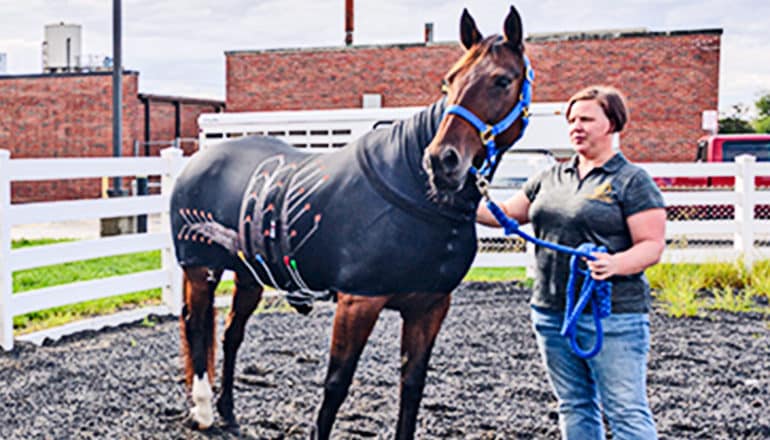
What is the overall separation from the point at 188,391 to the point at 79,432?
0.61m

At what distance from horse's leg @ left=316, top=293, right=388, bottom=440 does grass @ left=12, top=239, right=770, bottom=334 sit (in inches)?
180

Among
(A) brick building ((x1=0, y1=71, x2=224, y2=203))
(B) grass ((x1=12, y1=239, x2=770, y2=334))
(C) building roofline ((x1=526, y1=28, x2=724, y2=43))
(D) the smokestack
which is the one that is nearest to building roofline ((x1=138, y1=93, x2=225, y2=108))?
(A) brick building ((x1=0, y1=71, x2=224, y2=203))

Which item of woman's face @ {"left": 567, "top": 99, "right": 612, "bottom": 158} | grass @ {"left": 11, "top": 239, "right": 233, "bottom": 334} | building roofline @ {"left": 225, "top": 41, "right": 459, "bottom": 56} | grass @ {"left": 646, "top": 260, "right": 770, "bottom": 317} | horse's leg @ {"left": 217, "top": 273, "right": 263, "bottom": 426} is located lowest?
grass @ {"left": 11, "top": 239, "right": 233, "bottom": 334}

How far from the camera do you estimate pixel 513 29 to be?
303 centimetres

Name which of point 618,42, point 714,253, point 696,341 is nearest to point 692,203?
point 714,253

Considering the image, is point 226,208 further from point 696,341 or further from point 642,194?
point 696,341

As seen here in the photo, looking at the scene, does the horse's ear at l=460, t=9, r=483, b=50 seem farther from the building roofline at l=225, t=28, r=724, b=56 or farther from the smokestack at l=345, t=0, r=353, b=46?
the smokestack at l=345, t=0, r=353, b=46

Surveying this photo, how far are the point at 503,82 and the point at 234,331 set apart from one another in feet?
7.83

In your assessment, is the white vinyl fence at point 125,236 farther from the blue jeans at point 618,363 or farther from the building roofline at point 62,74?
the building roofline at point 62,74

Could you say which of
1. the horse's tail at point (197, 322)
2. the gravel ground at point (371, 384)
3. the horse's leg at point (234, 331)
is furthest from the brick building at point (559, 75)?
the horse's tail at point (197, 322)

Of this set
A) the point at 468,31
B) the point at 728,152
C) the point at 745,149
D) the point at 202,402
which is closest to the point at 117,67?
the point at 202,402

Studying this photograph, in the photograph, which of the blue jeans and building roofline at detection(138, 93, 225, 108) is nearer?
the blue jeans

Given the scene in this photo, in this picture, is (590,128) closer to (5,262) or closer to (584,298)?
(584,298)

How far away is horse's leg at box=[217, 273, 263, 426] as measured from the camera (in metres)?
4.63
